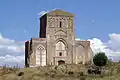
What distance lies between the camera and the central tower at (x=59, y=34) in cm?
7725

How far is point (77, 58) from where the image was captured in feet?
254

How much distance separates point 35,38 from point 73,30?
8.50 metres

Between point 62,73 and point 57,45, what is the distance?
70.3ft

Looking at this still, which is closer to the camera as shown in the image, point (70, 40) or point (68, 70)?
point (68, 70)

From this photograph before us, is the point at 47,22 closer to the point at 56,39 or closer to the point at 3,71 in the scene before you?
the point at 56,39

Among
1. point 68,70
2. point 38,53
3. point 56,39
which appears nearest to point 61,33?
point 56,39

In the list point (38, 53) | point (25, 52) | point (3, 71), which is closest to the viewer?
point (3, 71)

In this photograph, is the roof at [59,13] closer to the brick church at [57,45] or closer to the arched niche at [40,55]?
the brick church at [57,45]

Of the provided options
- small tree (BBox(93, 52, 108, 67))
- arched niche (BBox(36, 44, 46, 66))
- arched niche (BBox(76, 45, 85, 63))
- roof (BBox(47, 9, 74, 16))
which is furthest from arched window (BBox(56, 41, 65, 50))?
small tree (BBox(93, 52, 108, 67))

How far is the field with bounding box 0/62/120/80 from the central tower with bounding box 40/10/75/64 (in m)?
11.7

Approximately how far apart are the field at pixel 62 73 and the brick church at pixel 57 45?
11240mm

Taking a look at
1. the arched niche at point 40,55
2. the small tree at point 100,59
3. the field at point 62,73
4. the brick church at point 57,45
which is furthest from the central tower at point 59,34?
the small tree at point 100,59

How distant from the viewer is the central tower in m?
77.2

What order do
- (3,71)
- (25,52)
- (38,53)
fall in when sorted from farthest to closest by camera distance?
(25,52)
(38,53)
(3,71)
